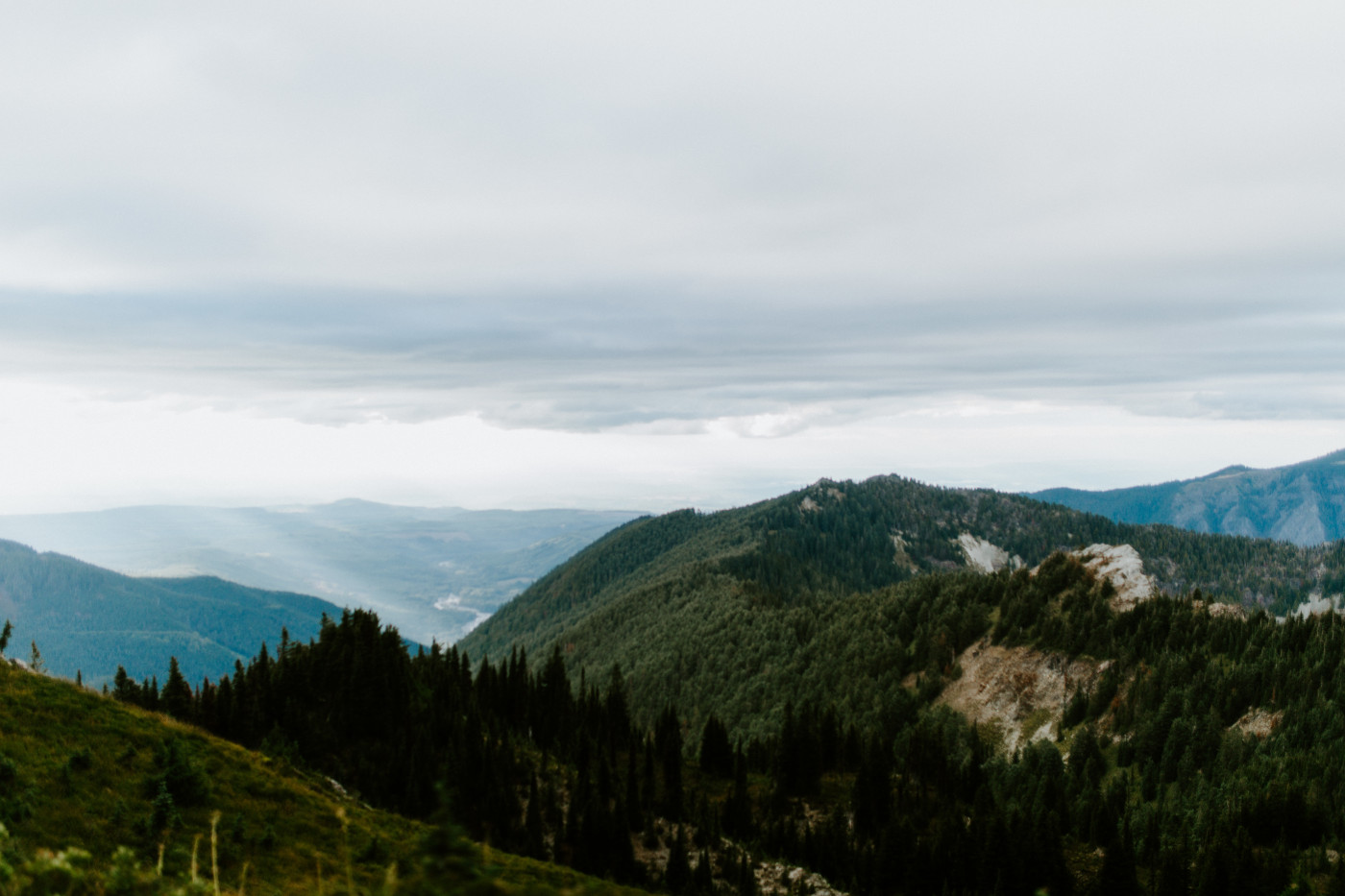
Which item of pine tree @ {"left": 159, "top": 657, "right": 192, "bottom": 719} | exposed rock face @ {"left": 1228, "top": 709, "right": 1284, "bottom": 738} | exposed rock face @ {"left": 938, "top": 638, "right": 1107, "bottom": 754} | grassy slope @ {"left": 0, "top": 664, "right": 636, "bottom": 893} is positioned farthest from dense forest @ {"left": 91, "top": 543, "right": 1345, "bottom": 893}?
grassy slope @ {"left": 0, "top": 664, "right": 636, "bottom": 893}

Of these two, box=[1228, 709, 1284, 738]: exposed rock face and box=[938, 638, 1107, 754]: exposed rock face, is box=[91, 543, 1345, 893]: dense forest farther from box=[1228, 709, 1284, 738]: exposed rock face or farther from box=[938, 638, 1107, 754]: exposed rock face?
box=[938, 638, 1107, 754]: exposed rock face

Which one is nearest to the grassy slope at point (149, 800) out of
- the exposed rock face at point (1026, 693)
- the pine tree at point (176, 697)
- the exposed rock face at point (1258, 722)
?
the pine tree at point (176, 697)

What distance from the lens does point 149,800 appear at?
127ft

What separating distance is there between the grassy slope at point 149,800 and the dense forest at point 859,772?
62.5ft

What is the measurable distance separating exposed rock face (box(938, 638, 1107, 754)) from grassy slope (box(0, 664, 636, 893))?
523ft

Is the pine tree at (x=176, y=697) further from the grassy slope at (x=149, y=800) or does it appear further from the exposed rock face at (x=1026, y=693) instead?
the exposed rock face at (x=1026, y=693)

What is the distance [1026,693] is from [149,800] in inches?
7595

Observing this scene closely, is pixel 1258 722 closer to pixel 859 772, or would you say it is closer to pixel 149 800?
pixel 859 772

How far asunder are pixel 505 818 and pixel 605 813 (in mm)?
11770

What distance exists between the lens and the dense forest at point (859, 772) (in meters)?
89.2

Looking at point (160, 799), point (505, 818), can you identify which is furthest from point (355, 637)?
point (160, 799)

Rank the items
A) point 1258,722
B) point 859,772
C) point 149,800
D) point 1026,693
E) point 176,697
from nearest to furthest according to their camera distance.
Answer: point 149,800 < point 176,697 < point 859,772 < point 1258,722 < point 1026,693

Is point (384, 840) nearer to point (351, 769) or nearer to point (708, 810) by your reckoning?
point (351, 769)

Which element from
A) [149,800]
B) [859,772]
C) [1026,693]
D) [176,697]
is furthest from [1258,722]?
[176,697]
